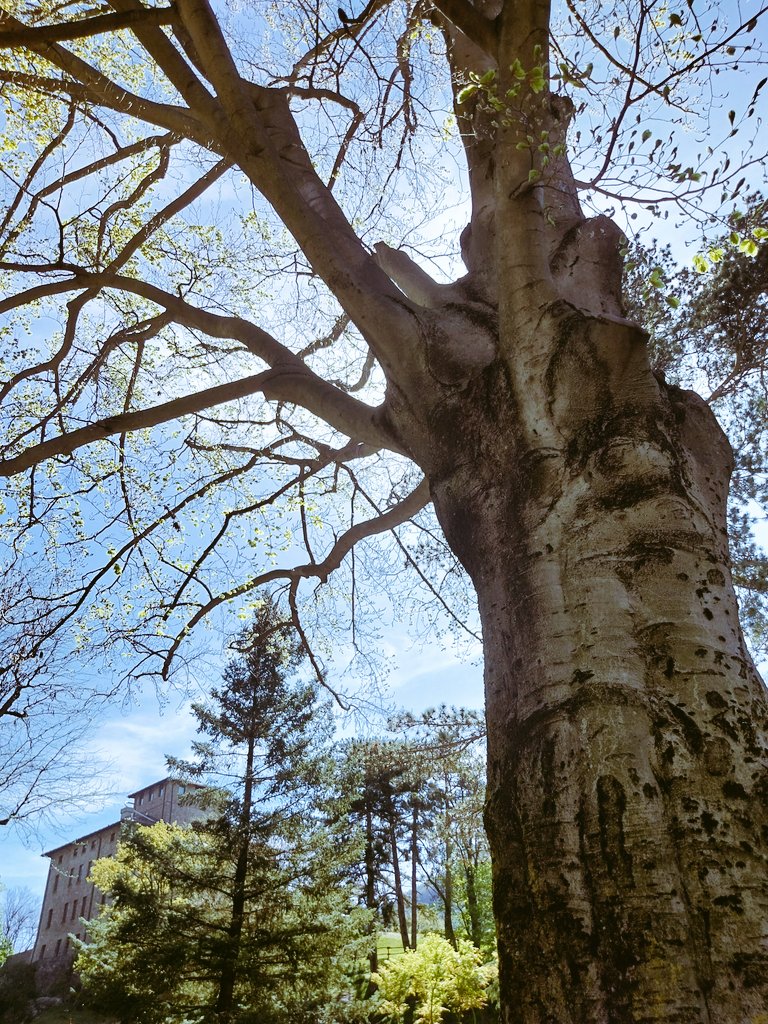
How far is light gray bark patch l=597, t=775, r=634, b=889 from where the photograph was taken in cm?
154

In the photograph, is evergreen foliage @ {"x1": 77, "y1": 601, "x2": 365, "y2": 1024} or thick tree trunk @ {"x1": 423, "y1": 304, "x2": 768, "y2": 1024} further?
evergreen foliage @ {"x1": 77, "y1": 601, "x2": 365, "y2": 1024}

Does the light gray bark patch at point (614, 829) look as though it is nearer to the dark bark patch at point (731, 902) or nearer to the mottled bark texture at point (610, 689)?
the mottled bark texture at point (610, 689)

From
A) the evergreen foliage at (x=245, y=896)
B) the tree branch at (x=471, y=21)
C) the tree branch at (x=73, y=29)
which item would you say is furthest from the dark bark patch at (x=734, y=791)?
the evergreen foliage at (x=245, y=896)

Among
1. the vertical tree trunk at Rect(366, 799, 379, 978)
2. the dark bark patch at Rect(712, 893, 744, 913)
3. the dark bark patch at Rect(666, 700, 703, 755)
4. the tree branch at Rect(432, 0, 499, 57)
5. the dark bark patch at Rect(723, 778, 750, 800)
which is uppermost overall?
the tree branch at Rect(432, 0, 499, 57)

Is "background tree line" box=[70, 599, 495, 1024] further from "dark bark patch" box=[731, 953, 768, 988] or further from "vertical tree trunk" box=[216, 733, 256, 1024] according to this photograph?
"dark bark patch" box=[731, 953, 768, 988]

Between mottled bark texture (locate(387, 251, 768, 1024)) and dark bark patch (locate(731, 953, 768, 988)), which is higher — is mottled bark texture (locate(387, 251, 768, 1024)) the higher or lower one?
the higher one

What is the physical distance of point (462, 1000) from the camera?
1204 cm

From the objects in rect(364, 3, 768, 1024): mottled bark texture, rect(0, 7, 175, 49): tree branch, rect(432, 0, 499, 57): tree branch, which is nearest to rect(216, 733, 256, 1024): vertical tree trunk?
rect(364, 3, 768, 1024): mottled bark texture

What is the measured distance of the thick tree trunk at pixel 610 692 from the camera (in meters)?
1.47

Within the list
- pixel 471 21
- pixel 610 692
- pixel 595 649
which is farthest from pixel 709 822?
pixel 471 21

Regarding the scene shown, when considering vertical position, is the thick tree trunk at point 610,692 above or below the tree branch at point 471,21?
below

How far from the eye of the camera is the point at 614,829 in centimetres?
159

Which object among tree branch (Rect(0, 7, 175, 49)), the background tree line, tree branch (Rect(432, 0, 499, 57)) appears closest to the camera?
tree branch (Rect(432, 0, 499, 57))

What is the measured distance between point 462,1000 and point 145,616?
430 inches
